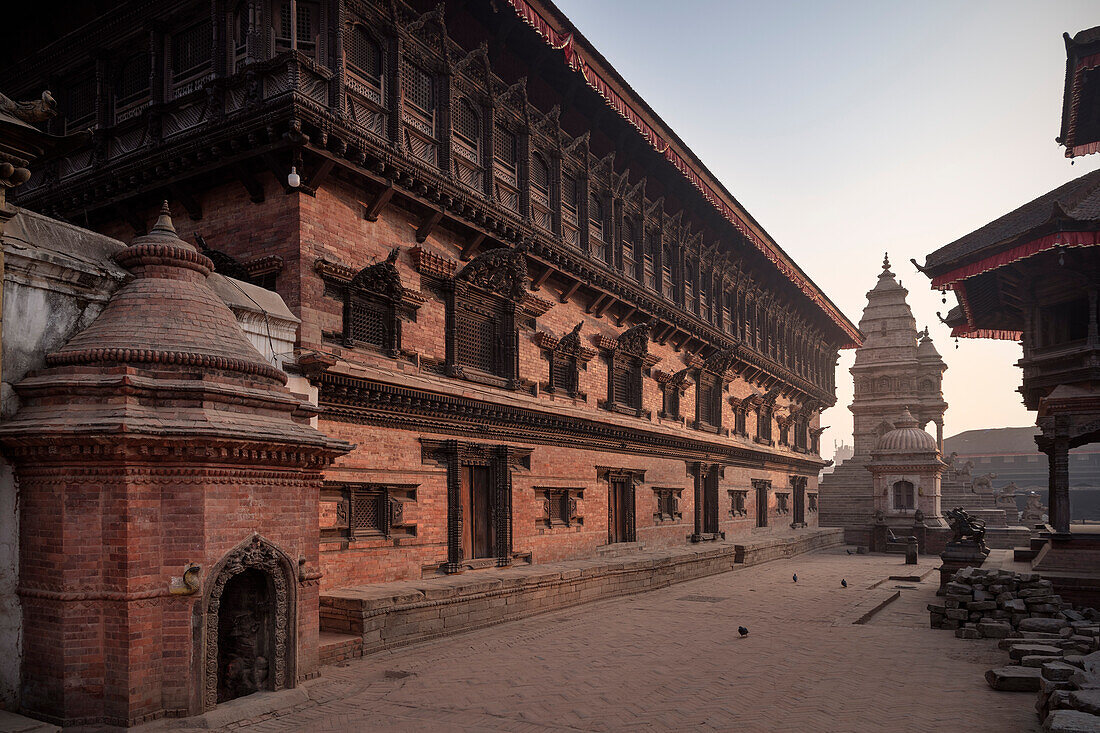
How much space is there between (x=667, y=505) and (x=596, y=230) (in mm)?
9410

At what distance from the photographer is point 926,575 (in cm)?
2383

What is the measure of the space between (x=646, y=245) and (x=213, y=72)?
1451 centimetres

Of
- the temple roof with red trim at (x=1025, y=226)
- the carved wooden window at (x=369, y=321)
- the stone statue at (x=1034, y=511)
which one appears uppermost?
the temple roof with red trim at (x=1025, y=226)

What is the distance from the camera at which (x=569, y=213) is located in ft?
66.7

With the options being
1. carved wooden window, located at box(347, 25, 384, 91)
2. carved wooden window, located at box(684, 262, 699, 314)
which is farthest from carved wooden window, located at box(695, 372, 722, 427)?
carved wooden window, located at box(347, 25, 384, 91)

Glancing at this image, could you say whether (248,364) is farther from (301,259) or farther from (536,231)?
(536,231)

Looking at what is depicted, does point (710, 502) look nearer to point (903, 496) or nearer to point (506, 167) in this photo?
point (903, 496)

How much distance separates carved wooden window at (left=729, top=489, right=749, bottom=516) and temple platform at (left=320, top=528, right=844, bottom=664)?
7.29m

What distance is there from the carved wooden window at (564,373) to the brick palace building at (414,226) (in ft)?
0.29

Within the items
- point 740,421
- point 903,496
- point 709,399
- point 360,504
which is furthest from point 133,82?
point 903,496

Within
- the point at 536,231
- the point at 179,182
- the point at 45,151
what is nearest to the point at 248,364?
the point at 45,151

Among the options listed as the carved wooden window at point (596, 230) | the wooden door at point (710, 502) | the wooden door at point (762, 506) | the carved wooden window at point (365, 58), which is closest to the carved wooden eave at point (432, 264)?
the carved wooden window at point (365, 58)

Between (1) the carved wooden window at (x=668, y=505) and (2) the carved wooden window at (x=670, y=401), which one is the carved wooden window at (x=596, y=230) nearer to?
(2) the carved wooden window at (x=670, y=401)

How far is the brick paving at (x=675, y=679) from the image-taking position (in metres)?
8.50
